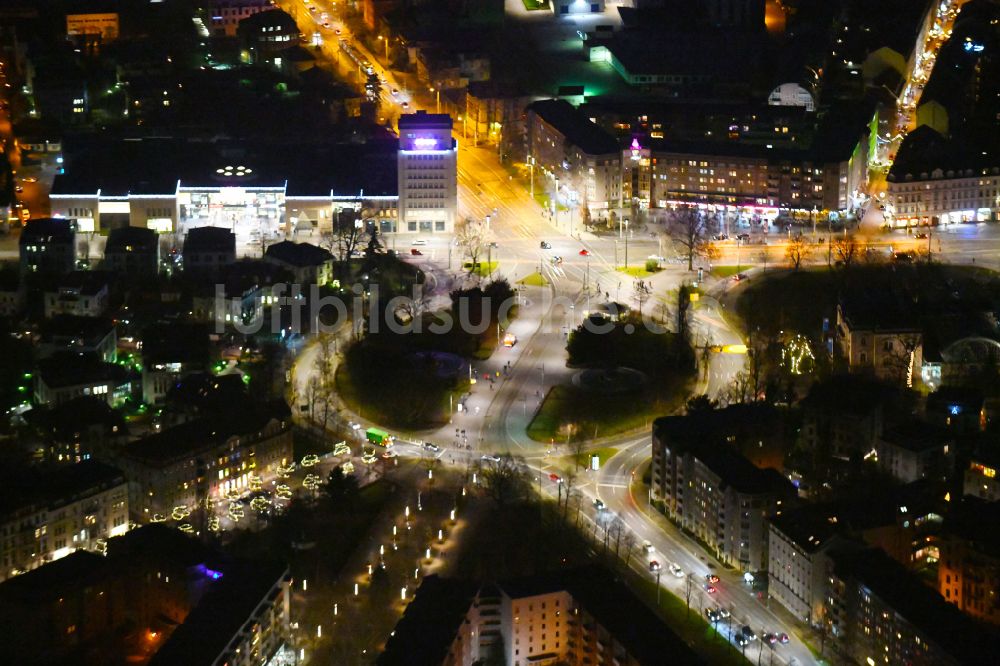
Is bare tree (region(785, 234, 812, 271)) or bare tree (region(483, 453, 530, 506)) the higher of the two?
bare tree (region(785, 234, 812, 271))

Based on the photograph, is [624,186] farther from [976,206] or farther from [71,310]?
[71,310]

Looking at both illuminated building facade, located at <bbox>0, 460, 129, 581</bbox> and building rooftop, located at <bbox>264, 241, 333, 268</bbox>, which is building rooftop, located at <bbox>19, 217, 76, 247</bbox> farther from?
illuminated building facade, located at <bbox>0, 460, 129, 581</bbox>

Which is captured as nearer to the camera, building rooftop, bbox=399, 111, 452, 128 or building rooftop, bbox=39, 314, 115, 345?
building rooftop, bbox=39, 314, 115, 345

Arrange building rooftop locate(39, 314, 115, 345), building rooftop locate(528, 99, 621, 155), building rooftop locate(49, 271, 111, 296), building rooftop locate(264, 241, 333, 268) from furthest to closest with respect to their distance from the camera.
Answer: building rooftop locate(528, 99, 621, 155) < building rooftop locate(264, 241, 333, 268) < building rooftop locate(49, 271, 111, 296) < building rooftop locate(39, 314, 115, 345)

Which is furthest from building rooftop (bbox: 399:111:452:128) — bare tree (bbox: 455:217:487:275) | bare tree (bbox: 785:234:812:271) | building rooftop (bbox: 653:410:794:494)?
building rooftop (bbox: 653:410:794:494)

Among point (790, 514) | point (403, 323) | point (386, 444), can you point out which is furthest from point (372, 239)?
point (790, 514)

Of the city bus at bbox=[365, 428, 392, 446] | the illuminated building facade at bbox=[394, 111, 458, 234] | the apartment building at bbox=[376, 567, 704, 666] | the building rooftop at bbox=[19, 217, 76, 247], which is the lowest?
the apartment building at bbox=[376, 567, 704, 666]

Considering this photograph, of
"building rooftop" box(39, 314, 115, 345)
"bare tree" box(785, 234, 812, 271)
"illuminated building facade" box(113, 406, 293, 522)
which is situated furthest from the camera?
"bare tree" box(785, 234, 812, 271)
